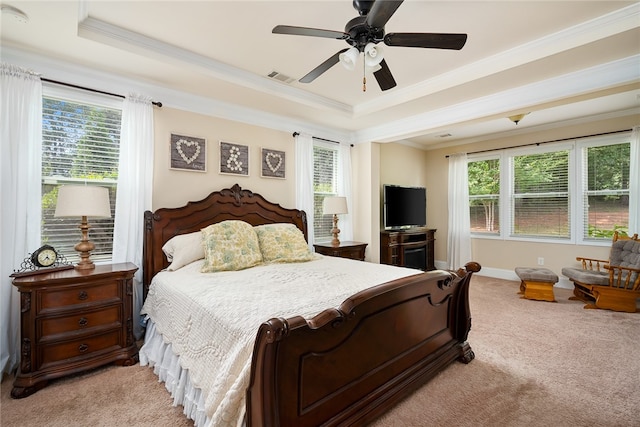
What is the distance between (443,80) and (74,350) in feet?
13.3

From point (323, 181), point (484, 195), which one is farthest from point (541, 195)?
point (323, 181)

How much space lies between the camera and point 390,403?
1790 millimetres

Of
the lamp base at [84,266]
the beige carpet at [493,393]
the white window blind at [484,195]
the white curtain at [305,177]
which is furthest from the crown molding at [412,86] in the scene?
the white window blind at [484,195]

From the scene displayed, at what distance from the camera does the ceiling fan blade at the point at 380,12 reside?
153 cm

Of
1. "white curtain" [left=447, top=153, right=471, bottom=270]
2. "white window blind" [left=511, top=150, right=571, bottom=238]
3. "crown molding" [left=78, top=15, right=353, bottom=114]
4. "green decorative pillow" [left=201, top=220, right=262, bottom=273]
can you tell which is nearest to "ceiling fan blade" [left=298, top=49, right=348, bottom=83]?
"crown molding" [left=78, top=15, right=353, bottom=114]

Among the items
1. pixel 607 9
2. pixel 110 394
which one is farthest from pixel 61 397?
pixel 607 9

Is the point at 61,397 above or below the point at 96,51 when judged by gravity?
below

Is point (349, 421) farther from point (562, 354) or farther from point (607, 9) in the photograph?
point (607, 9)

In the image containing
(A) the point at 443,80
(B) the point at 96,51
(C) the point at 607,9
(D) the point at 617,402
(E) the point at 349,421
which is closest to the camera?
(E) the point at 349,421

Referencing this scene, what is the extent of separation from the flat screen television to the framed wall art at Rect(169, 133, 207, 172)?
10.1ft

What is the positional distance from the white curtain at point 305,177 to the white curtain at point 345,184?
2.21 ft

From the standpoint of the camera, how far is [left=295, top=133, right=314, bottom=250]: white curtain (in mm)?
4191

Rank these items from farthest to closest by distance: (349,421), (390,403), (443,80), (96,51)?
(443,80) → (96,51) → (390,403) → (349,421)

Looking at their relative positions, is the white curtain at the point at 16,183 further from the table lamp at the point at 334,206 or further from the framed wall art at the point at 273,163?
the table lamp at the point at 334,206
